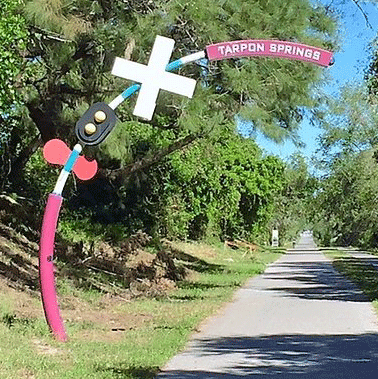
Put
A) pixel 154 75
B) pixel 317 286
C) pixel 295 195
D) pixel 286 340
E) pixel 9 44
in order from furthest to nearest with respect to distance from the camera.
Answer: pixel 295 195
pixel 317 286
pixel 286 340
pixel 154 75
pixel 9 44

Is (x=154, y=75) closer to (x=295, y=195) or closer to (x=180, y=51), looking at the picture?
(x=180, y=51)

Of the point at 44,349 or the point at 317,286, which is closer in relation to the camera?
the point at 44,349

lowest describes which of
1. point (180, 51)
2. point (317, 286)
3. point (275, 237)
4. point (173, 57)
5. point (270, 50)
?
point (317, 286)

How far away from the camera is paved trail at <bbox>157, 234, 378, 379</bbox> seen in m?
9.10

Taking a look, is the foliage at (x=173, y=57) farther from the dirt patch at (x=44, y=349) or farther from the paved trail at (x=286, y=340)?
the dirt patch at (x=44, y=349)

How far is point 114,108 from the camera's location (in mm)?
11000

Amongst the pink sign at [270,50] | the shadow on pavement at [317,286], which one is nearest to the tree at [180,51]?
the pink sign at [270,50]

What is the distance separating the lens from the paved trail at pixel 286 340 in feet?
29.9

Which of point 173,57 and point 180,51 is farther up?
point 180,51

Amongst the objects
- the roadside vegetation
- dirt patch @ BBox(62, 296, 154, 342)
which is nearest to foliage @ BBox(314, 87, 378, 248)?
the roadside vegetation

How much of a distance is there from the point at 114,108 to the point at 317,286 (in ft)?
44.4

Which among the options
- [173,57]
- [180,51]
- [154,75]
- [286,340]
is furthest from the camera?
[173,57]

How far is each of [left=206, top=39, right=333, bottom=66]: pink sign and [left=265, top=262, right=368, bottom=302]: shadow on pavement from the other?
28.1ft

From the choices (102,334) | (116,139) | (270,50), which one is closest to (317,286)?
(116,139)
